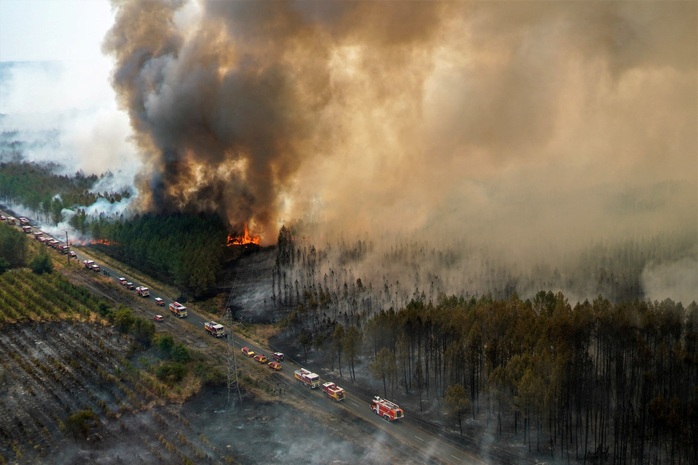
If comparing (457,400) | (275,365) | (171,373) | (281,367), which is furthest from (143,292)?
(457,400)

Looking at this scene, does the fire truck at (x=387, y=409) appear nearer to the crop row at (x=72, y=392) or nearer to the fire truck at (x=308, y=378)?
the fire truck at (x=308, y=378)

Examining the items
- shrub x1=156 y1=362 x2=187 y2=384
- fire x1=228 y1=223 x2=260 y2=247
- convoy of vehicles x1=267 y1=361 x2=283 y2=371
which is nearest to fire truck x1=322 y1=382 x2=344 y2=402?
convoy of vehicles x1=267 y1=361 x2=283 y2=371

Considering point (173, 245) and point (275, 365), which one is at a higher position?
point (173, 245)

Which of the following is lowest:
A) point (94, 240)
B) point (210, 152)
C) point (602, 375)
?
point (602, 375)

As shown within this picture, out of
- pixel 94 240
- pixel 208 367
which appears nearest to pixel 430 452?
pixel 208 367

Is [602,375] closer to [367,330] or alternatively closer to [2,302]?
[367,330]

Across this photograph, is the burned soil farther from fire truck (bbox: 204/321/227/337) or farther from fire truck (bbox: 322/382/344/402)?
fire truck (bbox: 204/321/227/337)

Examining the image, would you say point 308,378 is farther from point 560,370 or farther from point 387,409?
point 560,370
